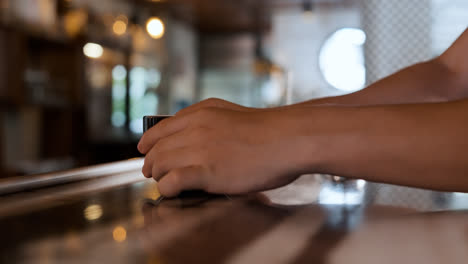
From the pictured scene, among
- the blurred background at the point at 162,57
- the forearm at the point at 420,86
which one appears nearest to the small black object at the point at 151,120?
the forearm at the point at 420,86

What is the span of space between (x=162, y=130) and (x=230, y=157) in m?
0.08

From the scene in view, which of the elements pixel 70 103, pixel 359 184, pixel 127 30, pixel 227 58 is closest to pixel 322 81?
pixel 227 58

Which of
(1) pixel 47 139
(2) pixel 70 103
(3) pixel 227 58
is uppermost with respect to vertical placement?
(3) pixel 227 58

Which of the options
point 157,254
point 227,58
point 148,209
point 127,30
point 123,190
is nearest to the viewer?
point 157,254

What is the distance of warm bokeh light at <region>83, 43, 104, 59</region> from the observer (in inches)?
137

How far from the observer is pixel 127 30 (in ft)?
14.6

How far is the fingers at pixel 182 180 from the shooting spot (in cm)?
35

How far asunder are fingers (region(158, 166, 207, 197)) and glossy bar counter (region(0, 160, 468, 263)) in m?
0.01

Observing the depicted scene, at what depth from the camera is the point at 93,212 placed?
300mm

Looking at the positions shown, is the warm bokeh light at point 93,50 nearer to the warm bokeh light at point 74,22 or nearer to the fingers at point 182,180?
the warm bokeh light at point 74,22

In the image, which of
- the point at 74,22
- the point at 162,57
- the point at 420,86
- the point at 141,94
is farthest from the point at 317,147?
the point at 162,57

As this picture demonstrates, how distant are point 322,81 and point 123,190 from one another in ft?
18.0

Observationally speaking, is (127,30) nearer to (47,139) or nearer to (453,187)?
(47,139)

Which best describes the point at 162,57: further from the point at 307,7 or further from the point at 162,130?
the point at 162,130
